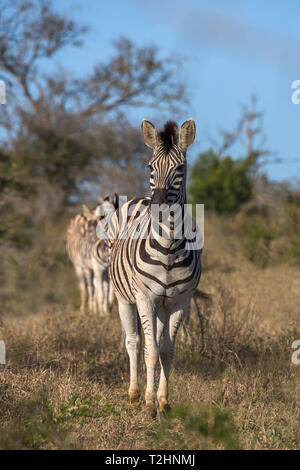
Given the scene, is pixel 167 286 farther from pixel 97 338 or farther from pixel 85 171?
pixel 85 171

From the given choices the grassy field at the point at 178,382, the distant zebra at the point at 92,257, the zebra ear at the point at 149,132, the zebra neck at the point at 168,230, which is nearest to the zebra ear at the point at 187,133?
the zebra ear at the point at 149,132

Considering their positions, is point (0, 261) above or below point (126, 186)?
below

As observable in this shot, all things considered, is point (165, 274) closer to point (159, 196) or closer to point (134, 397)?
point (159, 196)

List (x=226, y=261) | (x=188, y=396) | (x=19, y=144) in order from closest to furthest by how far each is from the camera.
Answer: (x=188, y=396)
(x=226, y=261)
(x=19, y=144)

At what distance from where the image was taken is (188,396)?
5.34 meters

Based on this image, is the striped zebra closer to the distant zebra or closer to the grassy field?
the grassy field

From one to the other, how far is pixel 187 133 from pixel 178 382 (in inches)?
91.7

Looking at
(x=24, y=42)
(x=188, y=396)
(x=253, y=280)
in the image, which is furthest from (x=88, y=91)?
(x=188, y=396)

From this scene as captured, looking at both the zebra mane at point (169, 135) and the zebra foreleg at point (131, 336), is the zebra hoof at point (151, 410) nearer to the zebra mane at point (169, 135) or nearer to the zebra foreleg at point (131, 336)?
the zebra foreleg at point (131, 336)

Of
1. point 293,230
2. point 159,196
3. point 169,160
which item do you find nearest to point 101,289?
point 293,230

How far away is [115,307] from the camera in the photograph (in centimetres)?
1080

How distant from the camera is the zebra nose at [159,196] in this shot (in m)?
4.73

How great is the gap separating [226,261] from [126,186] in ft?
41.8
